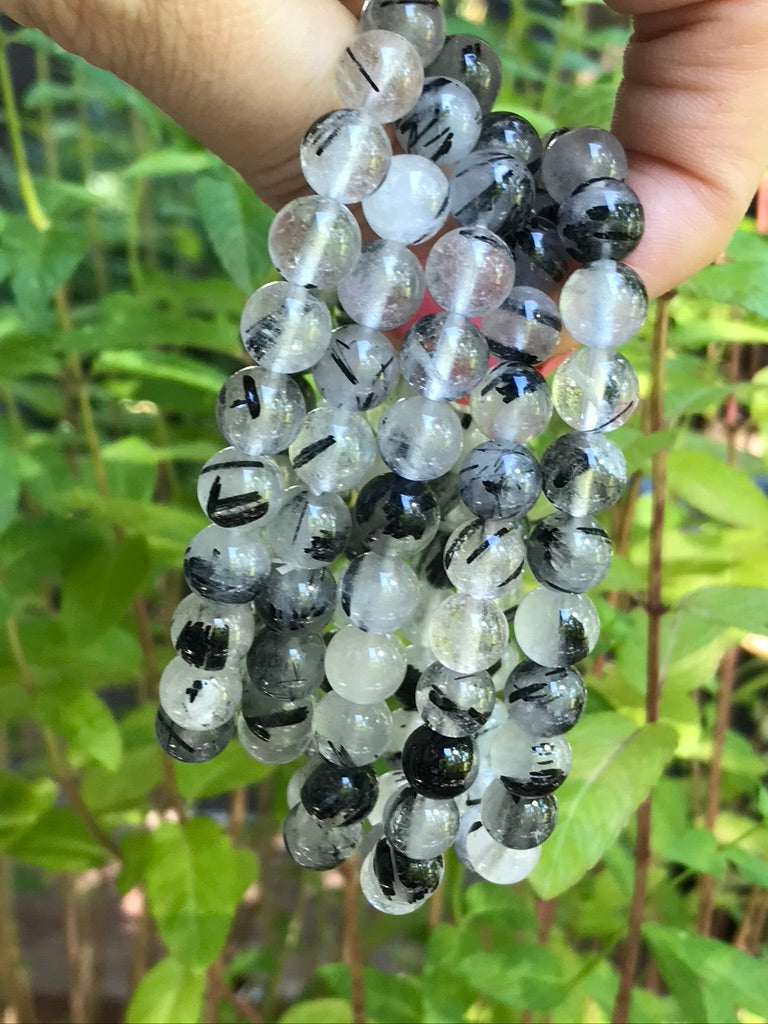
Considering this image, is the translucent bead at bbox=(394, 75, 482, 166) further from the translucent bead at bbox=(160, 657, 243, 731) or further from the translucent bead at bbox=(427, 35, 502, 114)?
the translucent bead at bbox=(160, 657, 243, 731)

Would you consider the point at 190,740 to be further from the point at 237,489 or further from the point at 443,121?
the point at 443,121

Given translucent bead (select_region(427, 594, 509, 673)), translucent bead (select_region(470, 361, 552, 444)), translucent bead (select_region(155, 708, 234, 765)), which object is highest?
translucent bead (select_region(470, 361, 552, 444))

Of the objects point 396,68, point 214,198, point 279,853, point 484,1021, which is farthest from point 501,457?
point 279,853

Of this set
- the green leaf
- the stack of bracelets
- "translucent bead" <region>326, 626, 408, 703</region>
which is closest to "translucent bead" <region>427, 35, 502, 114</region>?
the stack of bracelets

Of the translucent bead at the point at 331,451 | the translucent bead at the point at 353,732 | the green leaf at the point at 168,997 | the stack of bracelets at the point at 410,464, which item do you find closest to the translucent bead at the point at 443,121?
the stack of bracelets at the point at 410,464

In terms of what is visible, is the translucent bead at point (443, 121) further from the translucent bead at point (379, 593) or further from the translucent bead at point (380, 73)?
the translucent bead at point (379, 593)

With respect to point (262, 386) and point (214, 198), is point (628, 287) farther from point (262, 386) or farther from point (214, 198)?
point (214, 198)
